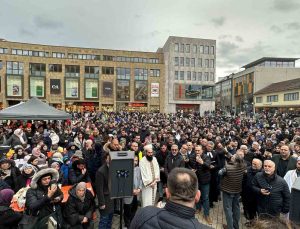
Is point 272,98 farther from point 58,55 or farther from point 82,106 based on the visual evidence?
point 58,55

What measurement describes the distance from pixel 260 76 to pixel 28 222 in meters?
63.0

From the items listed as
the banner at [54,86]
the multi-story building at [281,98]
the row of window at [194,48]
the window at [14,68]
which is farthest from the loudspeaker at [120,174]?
the row of window at [194,48]

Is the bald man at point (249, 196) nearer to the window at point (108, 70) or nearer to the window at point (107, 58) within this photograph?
the window at point (108, 70)

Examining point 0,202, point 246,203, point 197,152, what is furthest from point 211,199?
point 0,202

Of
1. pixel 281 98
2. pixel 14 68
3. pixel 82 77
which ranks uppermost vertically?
pixel 14 68

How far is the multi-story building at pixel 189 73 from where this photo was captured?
5491 centimetres

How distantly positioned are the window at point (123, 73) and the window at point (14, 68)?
1950 centimetres

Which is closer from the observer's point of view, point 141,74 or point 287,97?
point 287,97

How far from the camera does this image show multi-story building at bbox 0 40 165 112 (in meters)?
47.5

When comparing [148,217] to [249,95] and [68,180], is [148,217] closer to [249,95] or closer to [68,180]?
[68,180]

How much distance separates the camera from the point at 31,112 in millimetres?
12188

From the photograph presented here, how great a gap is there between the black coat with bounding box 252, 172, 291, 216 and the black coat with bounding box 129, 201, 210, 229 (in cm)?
329

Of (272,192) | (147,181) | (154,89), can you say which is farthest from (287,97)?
(147,181)

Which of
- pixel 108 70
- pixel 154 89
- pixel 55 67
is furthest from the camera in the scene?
pixel 154 89
